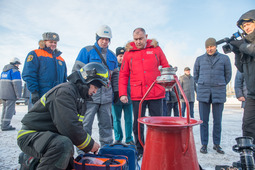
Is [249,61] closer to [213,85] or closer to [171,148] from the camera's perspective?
[213,85]

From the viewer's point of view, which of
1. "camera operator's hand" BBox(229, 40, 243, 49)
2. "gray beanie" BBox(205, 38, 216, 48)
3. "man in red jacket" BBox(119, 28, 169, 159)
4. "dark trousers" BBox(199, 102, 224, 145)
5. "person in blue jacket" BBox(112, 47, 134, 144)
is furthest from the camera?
"person in blue jacket" BBox(112, 47, 134, 144)

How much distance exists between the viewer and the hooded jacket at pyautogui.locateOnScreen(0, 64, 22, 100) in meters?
4.99

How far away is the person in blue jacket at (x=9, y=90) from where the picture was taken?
4.76 m

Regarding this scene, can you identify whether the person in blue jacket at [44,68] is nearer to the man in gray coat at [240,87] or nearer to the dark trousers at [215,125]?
the dark trousers at [215,125]

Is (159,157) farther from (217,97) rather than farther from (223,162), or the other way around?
(217,97)

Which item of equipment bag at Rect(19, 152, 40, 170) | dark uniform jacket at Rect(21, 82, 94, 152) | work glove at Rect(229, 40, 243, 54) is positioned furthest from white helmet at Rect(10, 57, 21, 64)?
work glove at Rect(229, 40, 243, 54)

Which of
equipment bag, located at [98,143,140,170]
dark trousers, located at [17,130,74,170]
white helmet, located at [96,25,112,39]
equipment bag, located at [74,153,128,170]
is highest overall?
white helmet, located at [96,25,112,39]

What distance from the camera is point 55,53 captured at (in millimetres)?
3375

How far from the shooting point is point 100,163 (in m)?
1.68

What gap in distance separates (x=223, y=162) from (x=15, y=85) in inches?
218

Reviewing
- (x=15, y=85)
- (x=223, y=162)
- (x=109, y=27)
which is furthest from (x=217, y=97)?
(x=15, y=85)

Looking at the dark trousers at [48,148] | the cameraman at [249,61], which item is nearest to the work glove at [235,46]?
the cameraman at [249,61]

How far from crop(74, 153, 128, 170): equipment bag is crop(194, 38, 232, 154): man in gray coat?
1966 millimetres

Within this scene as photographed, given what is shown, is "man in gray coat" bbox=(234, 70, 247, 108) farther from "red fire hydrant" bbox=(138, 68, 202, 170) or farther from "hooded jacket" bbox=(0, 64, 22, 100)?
"hooded jacket" bbox=(0, 64, 22, 100)
